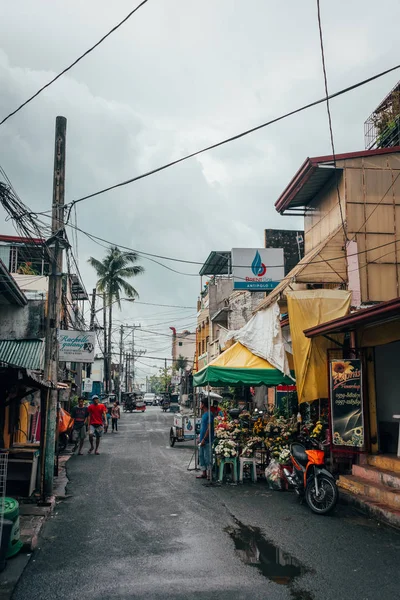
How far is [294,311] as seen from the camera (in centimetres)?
1188

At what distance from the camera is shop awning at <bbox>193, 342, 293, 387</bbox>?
12.2 metres

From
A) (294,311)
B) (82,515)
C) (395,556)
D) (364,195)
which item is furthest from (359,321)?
(364,195)

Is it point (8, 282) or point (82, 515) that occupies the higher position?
point (8, 282)

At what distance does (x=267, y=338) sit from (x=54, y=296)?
18.4 ft

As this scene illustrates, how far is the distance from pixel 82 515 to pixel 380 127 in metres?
17.5

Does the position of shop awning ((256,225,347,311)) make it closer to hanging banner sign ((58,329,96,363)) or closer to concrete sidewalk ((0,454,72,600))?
hanging banner sign ((58,329,96,363))

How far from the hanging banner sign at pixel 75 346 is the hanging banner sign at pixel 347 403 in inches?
306

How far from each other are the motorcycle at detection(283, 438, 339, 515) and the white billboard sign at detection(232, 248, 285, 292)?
11.3 metres

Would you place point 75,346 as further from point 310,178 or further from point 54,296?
point 310,178

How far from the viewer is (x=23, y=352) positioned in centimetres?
1689

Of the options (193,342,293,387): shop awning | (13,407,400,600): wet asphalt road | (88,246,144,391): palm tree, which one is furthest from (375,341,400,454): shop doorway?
(88,246,144,391): palm tree

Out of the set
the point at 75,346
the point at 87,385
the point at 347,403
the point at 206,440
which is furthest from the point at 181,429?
the point at 87,385

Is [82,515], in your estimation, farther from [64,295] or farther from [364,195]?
[64,295]

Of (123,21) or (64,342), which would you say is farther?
(64,342)
